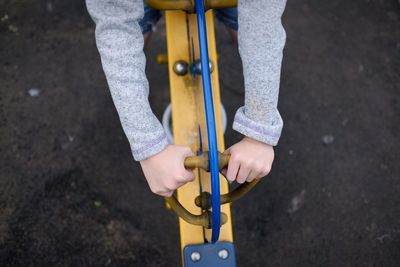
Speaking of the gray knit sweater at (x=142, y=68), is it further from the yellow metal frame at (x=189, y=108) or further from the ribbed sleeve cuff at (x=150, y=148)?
the yellow metal frame at (x=189, y=108)

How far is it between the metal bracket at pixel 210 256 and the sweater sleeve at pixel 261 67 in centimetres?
25

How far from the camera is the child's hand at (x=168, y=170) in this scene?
2.37 feet

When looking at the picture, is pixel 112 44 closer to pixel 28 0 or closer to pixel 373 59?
pixel 28 0

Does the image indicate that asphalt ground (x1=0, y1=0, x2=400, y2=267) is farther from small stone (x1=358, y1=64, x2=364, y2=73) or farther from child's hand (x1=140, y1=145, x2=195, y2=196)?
child's hand (x1=140, y1=145, x2=195, y2=196)

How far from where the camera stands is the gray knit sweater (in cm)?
75

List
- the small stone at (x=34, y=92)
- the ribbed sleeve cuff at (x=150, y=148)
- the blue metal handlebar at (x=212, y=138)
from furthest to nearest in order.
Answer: the small stone at (x=34, y=92) → the ribbed sleeve cuff at (x=150, y=148) → the blue metal handlebar at (x=212, y=138)

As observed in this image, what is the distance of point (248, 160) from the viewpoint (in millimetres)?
723

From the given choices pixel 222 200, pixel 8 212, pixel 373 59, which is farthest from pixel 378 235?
pixel 8 212

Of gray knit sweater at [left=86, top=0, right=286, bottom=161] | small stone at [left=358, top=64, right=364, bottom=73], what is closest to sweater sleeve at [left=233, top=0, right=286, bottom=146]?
gray knit sweater at [left=86, top=0, right=286, bottom=161]

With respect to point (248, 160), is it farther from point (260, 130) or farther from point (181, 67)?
point (181, 67)

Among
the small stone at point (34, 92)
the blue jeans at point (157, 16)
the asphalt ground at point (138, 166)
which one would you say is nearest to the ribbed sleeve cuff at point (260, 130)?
the blue jeans at point (157, 16)

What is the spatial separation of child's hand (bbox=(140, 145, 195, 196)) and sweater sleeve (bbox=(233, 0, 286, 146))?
0.44ft

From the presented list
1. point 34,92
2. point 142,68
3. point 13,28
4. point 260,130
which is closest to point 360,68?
point 260,130

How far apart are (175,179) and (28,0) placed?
3.92 feet
